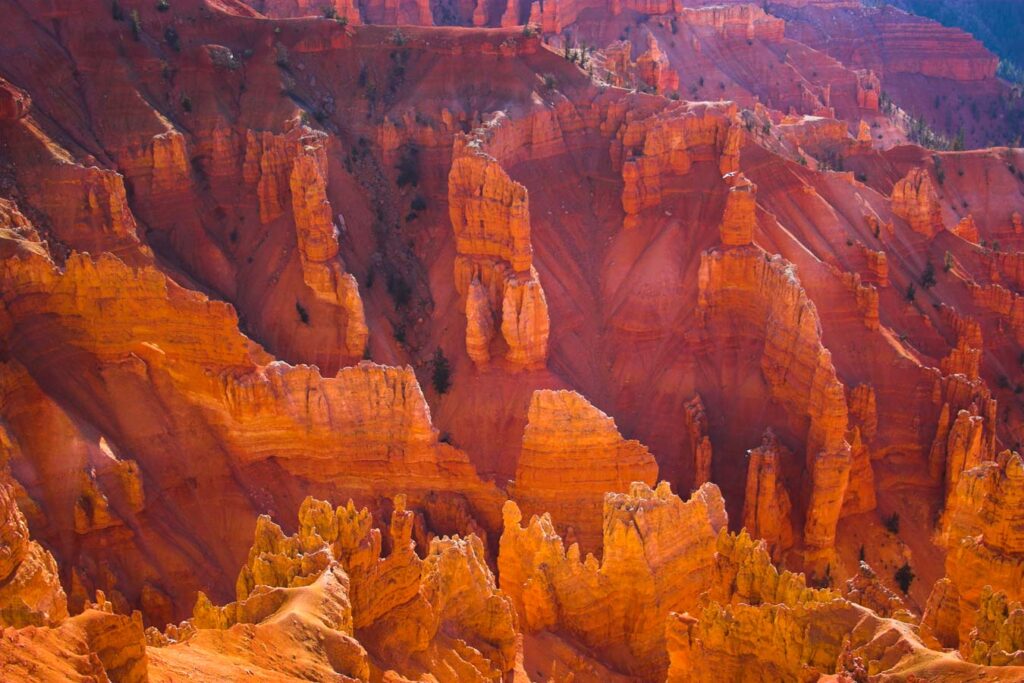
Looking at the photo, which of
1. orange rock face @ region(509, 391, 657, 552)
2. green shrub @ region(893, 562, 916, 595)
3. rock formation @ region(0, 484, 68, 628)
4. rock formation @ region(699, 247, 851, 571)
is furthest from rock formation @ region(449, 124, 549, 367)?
rock formation @ region(0, 484, 68, 628)

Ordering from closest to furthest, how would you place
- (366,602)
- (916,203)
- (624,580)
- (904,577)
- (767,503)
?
(366,602) → (624,580) → (904,577) → (767,503) → (916,203)

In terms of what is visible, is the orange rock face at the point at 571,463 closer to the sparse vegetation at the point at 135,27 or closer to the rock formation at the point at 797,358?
the rock formation at the point at 797,358

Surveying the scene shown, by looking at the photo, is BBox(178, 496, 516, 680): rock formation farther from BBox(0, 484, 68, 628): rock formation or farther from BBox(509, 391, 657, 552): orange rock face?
BBox(509, 391, 657, 552): orange rock face

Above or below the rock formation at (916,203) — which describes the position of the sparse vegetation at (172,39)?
above

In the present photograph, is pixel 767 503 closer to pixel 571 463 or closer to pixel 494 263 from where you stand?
pixel 571 463

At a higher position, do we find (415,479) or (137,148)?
(137,148)

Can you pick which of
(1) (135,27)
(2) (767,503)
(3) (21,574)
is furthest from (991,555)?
(1) (135,27)

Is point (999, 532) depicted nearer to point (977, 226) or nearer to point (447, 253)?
point (447, 253)


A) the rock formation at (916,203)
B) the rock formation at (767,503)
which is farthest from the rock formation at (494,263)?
the rock formation at (916,203)

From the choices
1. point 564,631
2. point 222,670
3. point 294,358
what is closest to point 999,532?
point 564,631

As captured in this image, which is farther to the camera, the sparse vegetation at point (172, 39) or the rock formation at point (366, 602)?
the sparse vegetation at point (172, 39)

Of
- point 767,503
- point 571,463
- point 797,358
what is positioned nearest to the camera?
point 571,463
